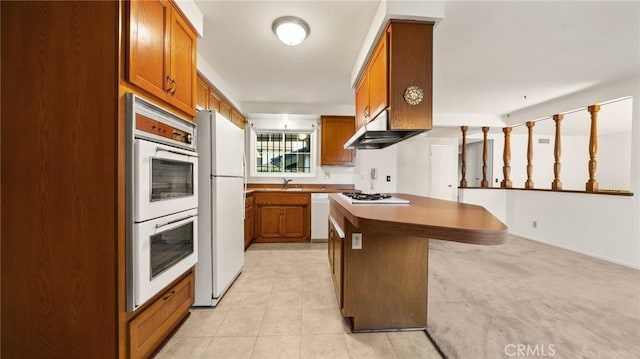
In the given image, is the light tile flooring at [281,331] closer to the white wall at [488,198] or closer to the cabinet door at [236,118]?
the cabinet door at [236,118]

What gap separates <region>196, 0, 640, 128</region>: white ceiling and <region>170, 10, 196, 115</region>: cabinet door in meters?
0.31

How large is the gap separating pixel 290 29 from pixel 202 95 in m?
1.33

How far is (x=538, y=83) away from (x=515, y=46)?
1.49 metres

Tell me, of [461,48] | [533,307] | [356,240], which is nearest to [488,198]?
[533,307]

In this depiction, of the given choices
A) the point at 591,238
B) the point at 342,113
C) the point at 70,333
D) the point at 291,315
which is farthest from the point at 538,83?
the point at 70,333

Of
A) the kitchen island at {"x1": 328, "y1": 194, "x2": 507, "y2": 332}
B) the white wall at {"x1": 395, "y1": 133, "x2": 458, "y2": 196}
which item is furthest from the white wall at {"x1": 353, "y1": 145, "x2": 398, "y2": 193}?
the kitchen island at {"x1": 328, "y1": 194, "x2": 507, "y2": 332}

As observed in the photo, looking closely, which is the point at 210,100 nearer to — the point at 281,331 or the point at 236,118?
the point at 236,118

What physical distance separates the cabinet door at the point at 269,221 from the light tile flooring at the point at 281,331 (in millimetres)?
1412

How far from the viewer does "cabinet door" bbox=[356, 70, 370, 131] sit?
2.32m

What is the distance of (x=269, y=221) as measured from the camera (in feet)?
13.0

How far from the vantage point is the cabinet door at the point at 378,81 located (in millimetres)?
1834

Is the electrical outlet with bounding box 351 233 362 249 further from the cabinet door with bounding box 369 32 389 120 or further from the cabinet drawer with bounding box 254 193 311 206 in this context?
the cabinet drawer with bounding box 254 193 311 206

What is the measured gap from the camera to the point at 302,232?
4016mm

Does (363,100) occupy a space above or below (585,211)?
above
